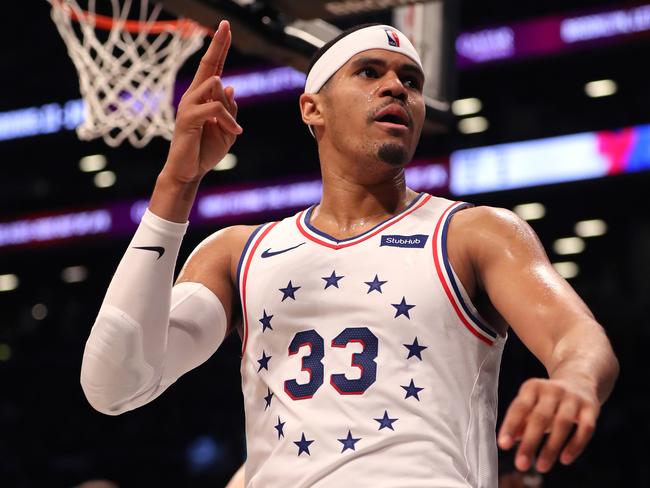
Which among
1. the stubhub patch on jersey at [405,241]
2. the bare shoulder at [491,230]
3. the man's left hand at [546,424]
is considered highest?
the bare shoulder at [491,230]

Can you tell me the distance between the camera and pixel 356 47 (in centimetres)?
341

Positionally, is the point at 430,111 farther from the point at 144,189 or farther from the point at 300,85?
the point at 144,189

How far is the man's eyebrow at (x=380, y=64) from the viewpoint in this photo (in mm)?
3334

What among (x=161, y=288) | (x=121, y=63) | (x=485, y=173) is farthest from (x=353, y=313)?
(x=485, y=173)

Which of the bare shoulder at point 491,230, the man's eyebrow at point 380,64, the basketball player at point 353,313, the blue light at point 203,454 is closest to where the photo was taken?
the basketball player at point 353,313

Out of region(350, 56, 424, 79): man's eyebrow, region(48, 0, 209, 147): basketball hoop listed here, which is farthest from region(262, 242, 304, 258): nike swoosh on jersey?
region(48, 0, 209, 147): basketball hoop

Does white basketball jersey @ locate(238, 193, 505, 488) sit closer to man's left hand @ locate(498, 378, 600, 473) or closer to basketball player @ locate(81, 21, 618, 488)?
basketball player @ locate(81, 21, 618, 488)

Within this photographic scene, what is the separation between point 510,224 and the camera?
2.89m

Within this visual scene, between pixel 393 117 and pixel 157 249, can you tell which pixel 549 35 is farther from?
pixel 157 249

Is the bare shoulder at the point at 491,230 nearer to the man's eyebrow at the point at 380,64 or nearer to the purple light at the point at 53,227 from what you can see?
the man's eyebrow at the point at 380,64

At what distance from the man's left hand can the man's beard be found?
4.31 ft

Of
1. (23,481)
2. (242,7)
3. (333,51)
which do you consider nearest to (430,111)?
(242,7)

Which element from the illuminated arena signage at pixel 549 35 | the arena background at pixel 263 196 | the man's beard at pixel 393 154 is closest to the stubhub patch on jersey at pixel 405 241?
the man's beard at pixel 393 154

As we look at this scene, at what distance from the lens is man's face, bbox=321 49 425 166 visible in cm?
320
